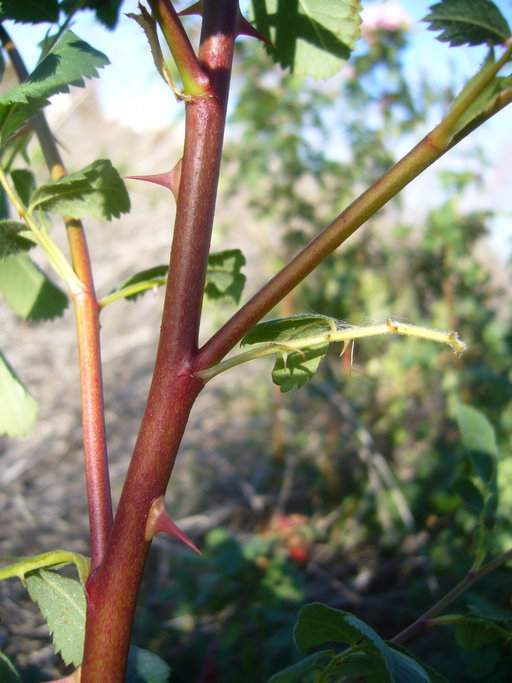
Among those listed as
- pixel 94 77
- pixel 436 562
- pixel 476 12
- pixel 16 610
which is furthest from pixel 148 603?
pixel 476 12

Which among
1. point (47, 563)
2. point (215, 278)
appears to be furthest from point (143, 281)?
point (47, 563)

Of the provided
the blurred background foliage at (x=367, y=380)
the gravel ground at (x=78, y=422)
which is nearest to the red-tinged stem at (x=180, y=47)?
the gravel ground at (x=78, y=422)

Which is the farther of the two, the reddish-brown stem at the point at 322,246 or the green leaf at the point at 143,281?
the green leaf at the point at 143,281

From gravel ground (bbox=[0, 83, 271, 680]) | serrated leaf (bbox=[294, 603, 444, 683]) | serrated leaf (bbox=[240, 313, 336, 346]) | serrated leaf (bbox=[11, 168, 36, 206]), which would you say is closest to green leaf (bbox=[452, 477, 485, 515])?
serrated leaf (bbox=[294, 603, 444, 683])

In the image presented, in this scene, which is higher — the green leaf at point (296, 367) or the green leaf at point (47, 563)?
the green leaf at point (296, 367)

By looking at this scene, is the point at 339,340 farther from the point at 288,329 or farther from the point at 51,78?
the point at 51,78

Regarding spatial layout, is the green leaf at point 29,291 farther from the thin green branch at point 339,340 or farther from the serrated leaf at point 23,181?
the thin green branch at point 339,340

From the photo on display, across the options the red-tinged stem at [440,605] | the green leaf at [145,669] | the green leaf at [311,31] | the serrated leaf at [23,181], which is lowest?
the green leaf at [145,669]
